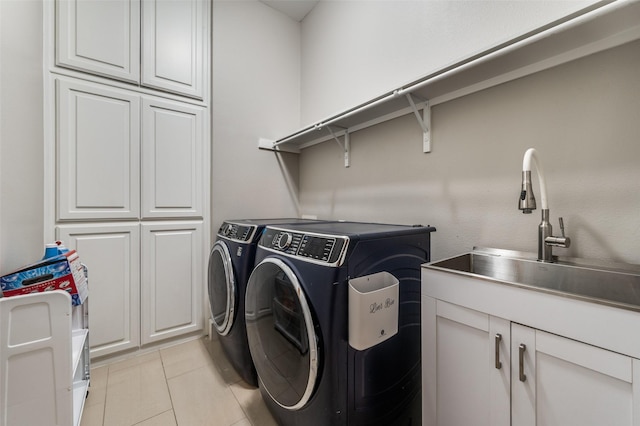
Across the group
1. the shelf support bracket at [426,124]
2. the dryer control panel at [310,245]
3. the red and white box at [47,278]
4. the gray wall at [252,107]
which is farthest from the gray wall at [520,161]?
the red and white box at [47,278]

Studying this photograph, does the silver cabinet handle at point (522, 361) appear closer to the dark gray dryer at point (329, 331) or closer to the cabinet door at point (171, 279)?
the dark gray dryer at point (329, 331)

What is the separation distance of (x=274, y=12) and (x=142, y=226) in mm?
2456

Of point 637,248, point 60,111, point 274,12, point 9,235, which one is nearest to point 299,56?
point 274,12

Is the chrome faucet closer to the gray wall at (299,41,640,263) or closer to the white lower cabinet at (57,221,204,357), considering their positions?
the gray wall at (299,41,640,263)

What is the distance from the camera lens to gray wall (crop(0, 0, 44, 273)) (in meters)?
1.04

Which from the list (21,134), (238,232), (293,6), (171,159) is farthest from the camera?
(293,6)

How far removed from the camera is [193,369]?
177 centimetres

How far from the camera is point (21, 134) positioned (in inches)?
48.1

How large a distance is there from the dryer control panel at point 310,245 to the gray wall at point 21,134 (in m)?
1.05

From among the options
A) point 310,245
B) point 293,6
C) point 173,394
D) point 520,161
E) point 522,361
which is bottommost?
point 173,394

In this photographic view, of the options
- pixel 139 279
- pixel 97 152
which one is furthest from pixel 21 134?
pixel 139 279

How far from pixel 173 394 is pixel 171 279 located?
0.83 meters

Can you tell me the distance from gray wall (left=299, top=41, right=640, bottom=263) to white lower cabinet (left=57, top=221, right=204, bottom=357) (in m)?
1.63

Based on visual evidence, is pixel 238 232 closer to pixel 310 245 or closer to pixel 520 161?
pixel 310 245
